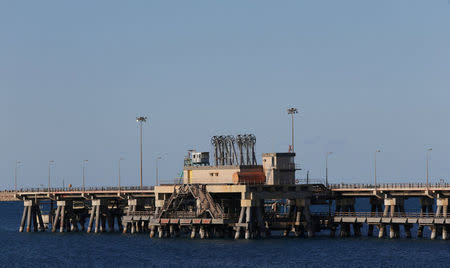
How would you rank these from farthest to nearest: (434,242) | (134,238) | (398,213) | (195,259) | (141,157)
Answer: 1. (141,157)
2. (134,238)
3. (398,213)
4. (434,242)
5. (195,259)

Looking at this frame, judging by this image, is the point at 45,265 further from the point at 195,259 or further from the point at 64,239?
the point at 64,239

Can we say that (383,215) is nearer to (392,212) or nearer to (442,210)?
(392,212)

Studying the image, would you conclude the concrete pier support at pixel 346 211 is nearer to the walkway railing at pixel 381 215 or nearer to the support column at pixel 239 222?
the walkway railing at pixel 381 215

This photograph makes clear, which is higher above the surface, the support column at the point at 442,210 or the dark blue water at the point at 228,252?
the support column at the point at 442,210

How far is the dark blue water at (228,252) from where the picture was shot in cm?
11881

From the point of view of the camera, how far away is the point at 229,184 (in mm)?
147875

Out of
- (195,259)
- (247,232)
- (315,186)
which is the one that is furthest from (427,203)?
(195,259)

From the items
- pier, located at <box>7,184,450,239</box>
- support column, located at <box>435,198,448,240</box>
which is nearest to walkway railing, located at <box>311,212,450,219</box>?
pier, located at <box>7,184,450,239</box>

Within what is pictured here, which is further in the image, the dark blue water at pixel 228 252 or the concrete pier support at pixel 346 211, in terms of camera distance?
the concrete pier support at pixel 346 211

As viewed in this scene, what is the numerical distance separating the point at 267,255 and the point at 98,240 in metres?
39.5

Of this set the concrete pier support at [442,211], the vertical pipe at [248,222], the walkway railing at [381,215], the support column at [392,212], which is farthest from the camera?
the support column at [392,212]

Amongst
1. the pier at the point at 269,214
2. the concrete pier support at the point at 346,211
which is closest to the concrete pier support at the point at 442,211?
the pier at the point at 269,214

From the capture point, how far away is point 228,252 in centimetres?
12738

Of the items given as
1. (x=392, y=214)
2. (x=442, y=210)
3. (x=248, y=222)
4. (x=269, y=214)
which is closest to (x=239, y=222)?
(x=248, y=222)
